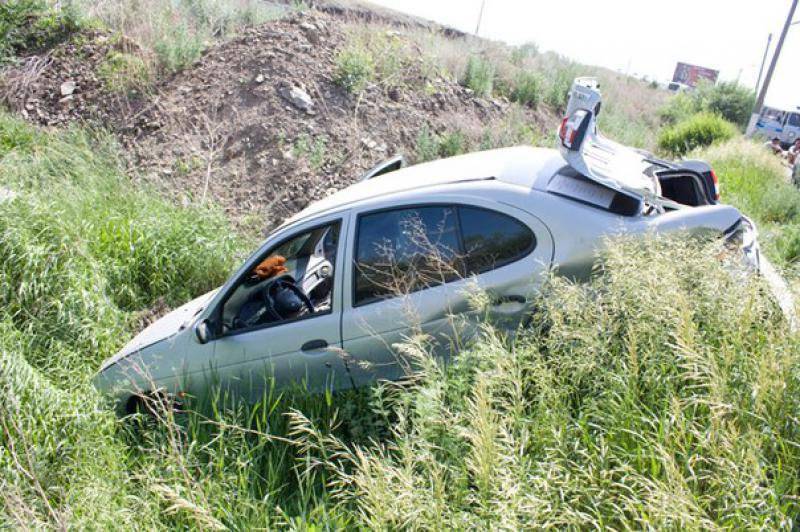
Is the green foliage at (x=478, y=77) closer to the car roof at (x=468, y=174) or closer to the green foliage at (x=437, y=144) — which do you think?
the green foliage at (x=437, y=144)

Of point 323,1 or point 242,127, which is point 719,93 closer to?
point 323,1

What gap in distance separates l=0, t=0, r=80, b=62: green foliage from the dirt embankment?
0.61m

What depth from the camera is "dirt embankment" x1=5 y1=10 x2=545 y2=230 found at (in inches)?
366

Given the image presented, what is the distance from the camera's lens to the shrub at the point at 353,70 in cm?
1095

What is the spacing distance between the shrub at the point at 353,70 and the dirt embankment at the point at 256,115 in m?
0.16

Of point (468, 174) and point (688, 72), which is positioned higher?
point (688, 72)

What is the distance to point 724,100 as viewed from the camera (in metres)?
26.4

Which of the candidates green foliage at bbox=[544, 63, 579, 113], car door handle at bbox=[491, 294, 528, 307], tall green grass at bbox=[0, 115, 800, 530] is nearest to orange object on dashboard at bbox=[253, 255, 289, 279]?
tall green grass at bbox=[0, 115, 800, 530]

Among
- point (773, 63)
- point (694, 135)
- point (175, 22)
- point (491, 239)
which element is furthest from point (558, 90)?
point (773, 63)

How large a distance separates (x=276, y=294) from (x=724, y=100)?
28037 mm

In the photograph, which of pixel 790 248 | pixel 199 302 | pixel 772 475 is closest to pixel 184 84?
pixel 199 302

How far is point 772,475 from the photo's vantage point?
7.80 ft

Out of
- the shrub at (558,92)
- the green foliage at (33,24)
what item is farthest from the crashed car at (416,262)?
the shrub at (558,92)

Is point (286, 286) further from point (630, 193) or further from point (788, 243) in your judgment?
point (788, 243)
